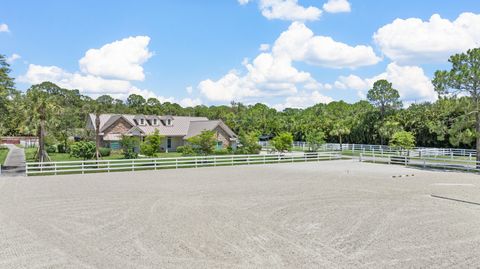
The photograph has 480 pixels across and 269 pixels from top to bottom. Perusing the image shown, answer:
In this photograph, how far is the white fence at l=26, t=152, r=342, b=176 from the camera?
22.7 m

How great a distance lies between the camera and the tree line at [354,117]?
25.6 m

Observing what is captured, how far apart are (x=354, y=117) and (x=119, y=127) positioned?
33409 millimetres

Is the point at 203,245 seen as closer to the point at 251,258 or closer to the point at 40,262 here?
the point at 251,258

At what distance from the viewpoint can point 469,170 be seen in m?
24.8

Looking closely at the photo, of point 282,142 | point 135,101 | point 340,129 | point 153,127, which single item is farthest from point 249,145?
point 135,101

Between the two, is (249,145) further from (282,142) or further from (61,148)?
(61,148)

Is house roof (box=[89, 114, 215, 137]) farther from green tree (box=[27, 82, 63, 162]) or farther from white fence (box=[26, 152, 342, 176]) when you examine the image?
white fence (box=[26, 152, 342, 176])

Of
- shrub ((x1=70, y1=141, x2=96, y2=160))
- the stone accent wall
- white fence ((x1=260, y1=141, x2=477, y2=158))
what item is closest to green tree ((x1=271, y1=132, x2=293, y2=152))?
white fence ((x1=260, y1=141, x2=477, y2=158))

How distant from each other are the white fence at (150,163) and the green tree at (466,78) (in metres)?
12.0

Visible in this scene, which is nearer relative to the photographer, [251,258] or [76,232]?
[251,258]

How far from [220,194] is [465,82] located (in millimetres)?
20008

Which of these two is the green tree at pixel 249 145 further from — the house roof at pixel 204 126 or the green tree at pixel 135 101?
the green tree at pixel 135 101

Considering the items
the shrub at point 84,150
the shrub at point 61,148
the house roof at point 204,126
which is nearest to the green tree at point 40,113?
the shrub at point 84,150

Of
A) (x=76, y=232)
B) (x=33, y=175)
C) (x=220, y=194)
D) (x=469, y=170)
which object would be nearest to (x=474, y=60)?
(x=469, y=170)
